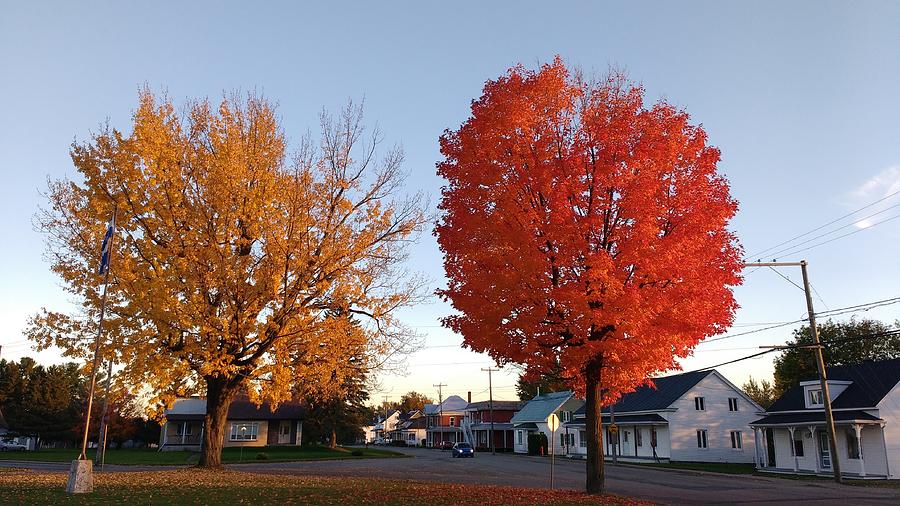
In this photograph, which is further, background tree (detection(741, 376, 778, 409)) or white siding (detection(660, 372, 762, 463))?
background tree (detection(741, 376, 778, 409))

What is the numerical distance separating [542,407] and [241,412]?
120ft

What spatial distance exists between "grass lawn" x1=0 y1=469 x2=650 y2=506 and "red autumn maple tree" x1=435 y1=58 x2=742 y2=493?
12.2 feet

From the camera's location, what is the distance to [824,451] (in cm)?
3562

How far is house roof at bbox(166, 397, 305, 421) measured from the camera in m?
67.9

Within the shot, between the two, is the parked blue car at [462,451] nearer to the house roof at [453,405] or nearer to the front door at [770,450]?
the front door at [770,450]

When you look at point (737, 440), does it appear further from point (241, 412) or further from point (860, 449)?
point (241, 412)

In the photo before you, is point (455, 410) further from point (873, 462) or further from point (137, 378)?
point (137, 378)

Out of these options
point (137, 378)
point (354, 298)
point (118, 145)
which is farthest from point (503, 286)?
point (118, 145)

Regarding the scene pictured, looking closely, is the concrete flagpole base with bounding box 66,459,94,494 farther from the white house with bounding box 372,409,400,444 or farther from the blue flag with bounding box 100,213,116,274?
the white house with bounding box 372,409,400,444

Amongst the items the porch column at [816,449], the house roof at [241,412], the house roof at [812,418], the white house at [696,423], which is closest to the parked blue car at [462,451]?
the white house at [696,423]

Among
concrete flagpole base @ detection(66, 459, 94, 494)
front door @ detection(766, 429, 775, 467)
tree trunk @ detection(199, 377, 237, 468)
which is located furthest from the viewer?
front door @ detection(766, 429, 775, 467)

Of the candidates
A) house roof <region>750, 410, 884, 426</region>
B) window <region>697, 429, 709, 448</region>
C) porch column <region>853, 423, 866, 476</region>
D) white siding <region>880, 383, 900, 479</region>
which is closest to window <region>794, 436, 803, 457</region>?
house roof <region>750, 410, 884, 426</region>

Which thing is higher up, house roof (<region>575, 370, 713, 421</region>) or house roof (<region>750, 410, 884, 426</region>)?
house roof (<region>575, 370, 713, 421</region>)

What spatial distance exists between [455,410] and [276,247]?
97.9 m
